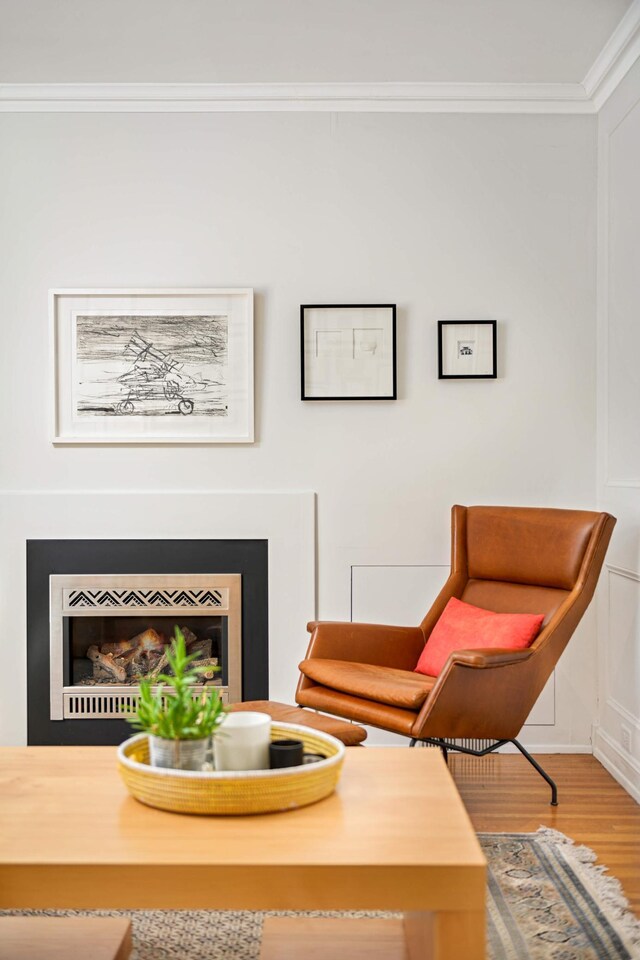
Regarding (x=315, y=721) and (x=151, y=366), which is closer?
(x=315, y=721)

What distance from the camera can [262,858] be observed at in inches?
60.4

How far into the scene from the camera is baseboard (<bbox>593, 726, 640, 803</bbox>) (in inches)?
127

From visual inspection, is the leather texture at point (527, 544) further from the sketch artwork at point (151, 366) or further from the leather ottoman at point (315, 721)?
the sketch artwork at point (151, 366)

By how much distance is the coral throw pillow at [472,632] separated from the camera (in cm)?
312

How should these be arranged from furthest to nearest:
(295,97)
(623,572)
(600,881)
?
1. (295,97)
2. (623,572)
3. (600,881)

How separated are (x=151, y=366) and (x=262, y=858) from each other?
256 centimetres

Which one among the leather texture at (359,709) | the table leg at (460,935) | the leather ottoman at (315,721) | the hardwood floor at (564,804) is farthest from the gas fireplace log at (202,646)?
the table leg at (460,935)

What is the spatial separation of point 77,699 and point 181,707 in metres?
2.11

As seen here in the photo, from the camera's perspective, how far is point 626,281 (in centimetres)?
345

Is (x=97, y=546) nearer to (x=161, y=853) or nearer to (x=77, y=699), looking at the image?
(x=77, y=699)

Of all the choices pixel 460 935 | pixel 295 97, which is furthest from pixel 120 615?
pixel 460 935

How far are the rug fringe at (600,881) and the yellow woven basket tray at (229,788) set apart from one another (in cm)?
94

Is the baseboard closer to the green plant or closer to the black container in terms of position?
the black container

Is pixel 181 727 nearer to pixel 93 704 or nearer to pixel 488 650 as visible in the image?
pixel 488 650
